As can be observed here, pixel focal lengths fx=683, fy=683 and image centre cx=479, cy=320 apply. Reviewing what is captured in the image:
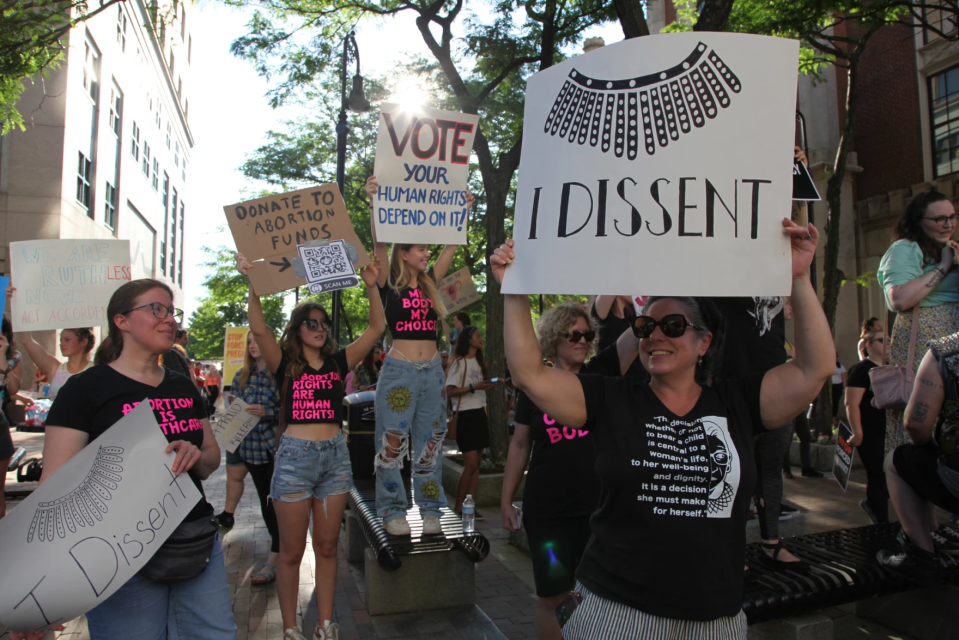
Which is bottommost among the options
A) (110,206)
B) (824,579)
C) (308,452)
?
(824,579)

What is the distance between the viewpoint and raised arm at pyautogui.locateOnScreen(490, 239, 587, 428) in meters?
2.19

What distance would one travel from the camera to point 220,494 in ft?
29.4

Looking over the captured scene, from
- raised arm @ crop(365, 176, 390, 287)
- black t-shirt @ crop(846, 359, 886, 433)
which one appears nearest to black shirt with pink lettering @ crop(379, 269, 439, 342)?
raised arm @ crop(365, 176, 390, 287)

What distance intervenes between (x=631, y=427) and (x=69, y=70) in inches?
928

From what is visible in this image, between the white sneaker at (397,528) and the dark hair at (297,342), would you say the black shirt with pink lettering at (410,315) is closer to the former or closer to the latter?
the dark hair at (297,342)

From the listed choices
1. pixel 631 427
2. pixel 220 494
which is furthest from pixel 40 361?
pixel 631 427

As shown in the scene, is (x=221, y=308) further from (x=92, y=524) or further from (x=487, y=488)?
Answer: (x=92, y=524)

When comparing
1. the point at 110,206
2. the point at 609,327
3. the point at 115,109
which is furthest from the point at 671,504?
the point at 115,109

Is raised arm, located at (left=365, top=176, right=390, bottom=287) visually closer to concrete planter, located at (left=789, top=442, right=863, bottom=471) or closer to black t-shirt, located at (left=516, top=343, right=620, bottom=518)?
black t-shirt, located at (left=516, top=343, right=620, bottom=518)

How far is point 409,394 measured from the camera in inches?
175

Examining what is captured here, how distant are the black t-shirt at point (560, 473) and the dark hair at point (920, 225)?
208 centimetres

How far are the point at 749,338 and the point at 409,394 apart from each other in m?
2.12

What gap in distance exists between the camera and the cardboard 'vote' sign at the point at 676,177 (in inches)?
81.7

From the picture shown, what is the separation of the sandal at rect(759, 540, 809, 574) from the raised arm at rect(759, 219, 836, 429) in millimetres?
1698
